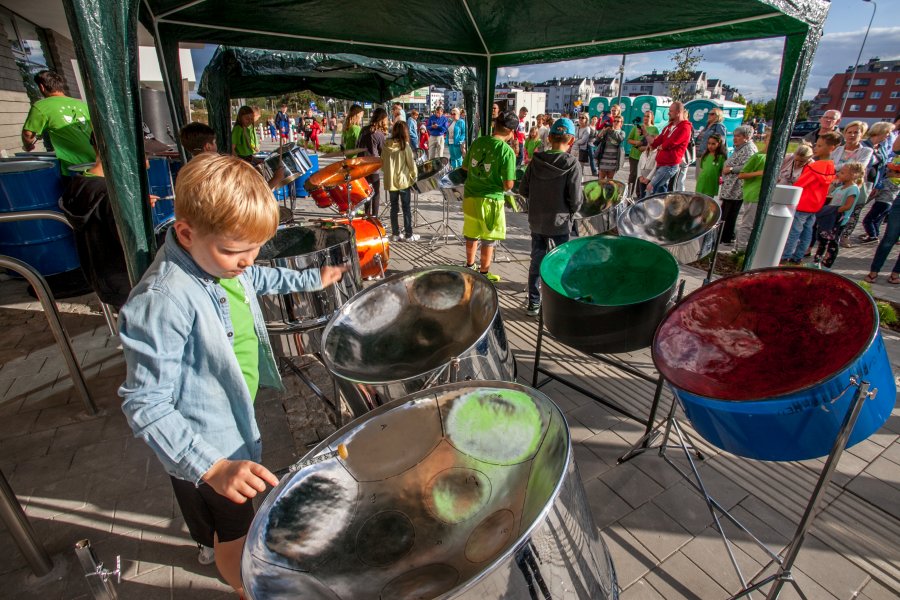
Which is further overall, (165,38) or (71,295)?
(71,295)

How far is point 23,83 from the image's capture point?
4.85 m

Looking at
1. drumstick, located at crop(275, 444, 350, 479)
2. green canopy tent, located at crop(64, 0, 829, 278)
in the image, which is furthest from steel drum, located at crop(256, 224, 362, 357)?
drumstick, located at crop(275, 444, 350, 479)

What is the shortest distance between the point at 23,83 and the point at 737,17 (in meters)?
6.46

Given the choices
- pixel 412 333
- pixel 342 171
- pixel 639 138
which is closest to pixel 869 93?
pixel 639 138

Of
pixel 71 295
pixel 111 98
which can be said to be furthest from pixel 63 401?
pixel 111 98

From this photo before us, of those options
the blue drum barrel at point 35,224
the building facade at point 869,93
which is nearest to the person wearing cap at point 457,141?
the blue drum barrel at point 35,224

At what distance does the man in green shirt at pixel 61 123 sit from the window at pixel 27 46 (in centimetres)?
282

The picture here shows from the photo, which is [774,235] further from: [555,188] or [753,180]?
[753,180]

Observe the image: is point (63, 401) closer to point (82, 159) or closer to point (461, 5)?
point (82, 159)

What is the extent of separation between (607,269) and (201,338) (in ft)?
4.51

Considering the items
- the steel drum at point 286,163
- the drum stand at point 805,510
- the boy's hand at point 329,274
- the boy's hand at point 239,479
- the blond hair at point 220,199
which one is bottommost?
the drum stand at point 805,510

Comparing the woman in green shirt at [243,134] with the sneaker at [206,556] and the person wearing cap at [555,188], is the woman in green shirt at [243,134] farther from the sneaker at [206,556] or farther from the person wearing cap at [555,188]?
the sneaker at [206,556]

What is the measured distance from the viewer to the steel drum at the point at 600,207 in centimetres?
274

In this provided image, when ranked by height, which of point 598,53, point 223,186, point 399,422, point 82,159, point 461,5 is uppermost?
point 461,5
